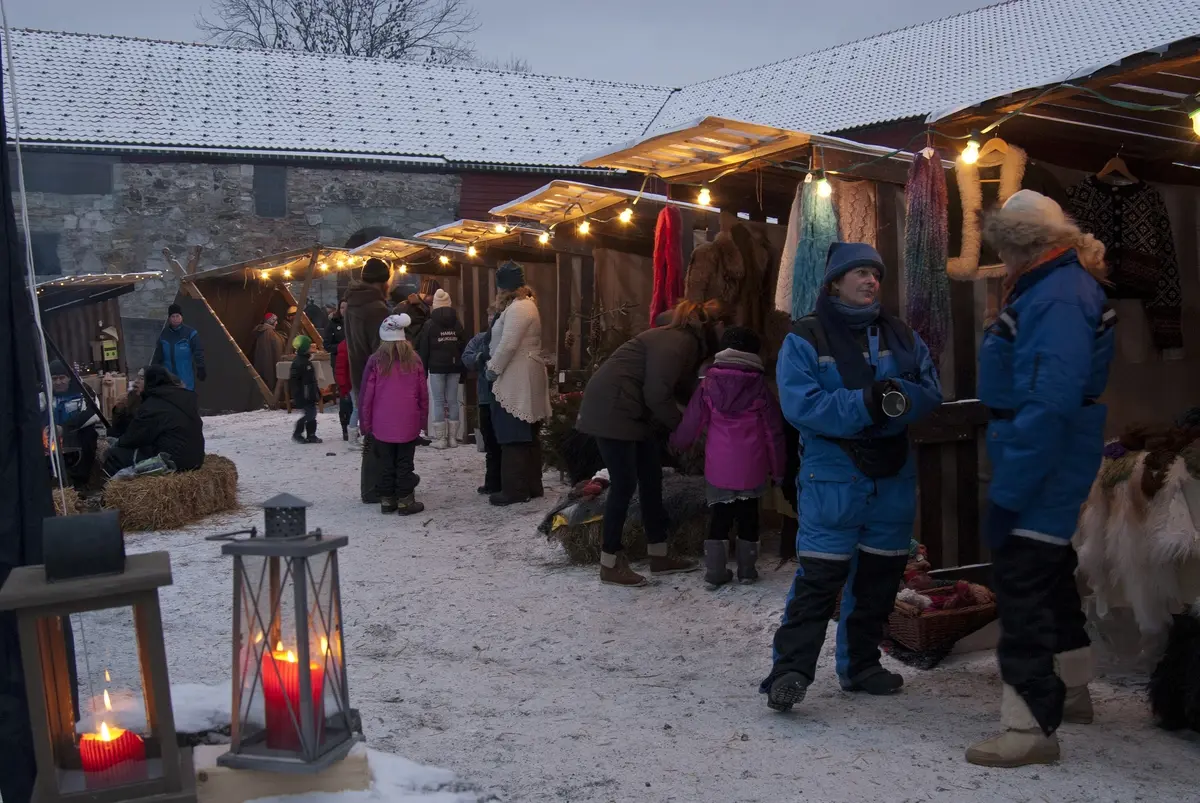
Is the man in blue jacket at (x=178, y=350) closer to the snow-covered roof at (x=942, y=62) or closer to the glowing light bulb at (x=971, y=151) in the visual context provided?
the snow-covered roof at (x=942, y=62)

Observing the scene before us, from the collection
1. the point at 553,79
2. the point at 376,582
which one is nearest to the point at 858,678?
the point at 376,582

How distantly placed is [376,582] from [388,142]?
18.2 meters

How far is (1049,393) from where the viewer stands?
333 cm

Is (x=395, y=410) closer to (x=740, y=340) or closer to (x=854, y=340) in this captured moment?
(x=740, y=340)

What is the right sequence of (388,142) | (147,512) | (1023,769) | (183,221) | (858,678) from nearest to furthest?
(1023,769), (858,678), (147,512), (183,221), (388,142)

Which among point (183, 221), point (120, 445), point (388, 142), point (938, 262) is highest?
point (388, 142)

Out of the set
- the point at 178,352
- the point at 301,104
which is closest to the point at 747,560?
the point at 178,352

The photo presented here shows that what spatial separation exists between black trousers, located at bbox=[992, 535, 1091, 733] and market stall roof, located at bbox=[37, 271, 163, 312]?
13866mm

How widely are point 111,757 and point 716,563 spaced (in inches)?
152

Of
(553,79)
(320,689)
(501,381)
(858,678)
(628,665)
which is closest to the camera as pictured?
(320,689)

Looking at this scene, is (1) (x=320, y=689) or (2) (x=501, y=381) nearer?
(1) (x=320, y=689)

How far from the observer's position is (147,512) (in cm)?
814

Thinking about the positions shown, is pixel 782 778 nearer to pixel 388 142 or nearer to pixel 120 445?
pixel 120 445

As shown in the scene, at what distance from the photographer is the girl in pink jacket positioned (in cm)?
860
